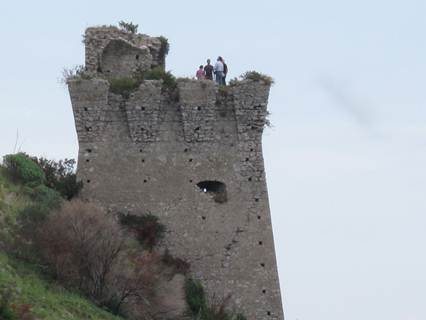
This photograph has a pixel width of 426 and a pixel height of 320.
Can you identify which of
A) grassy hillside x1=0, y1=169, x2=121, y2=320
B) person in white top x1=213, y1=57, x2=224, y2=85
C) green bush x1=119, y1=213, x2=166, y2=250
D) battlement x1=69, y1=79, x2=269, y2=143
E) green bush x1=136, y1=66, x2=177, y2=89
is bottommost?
grassy hillside x1=0, y1=169, x2=121, y2=320

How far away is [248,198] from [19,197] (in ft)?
19.7

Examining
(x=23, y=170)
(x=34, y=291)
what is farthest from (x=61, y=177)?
(x=34, y=291)

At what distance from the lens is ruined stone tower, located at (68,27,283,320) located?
38.9 meters

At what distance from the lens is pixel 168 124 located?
40.0m

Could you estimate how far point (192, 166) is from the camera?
3962 centimetres

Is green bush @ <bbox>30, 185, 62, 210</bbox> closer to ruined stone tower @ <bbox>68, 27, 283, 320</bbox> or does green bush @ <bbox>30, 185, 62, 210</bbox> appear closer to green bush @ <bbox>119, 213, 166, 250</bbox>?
ruined stone tower @ <bbox>68, 27, 283, 320</bbox>

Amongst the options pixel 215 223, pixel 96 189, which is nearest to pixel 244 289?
pixel 215 223

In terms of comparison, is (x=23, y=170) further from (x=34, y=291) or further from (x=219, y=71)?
(x=34, y=291)

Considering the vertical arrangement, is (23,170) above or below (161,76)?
below

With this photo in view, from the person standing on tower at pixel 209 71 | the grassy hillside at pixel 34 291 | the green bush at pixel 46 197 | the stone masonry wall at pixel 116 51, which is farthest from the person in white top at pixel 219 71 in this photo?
the grassy hillside at pixel 34 291

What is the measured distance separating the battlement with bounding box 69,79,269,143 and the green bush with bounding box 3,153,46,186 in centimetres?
→ 148

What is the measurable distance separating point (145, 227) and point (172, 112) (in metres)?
3.36

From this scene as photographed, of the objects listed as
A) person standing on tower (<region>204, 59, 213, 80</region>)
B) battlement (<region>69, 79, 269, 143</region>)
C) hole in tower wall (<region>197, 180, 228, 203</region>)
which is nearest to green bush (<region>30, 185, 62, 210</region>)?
battlement (<region>69, 79, 269, 143</region>)

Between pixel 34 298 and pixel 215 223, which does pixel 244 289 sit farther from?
pixel 34 298
